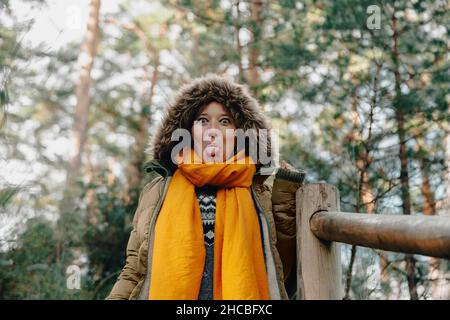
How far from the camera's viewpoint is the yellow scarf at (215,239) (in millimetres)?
2082

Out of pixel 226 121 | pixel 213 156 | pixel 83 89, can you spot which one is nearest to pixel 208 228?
pixel 213 156

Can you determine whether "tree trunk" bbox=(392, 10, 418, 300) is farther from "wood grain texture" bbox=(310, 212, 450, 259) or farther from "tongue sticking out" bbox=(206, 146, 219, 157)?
"wood grain texture" bbox=(310, 212, 450, 259)

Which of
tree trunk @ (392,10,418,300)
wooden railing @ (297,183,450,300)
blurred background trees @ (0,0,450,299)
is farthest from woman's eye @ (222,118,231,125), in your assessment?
tree trunk @ (392,10,418,300)

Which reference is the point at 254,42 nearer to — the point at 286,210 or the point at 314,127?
the point at 314,127

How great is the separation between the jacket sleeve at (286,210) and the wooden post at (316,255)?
0.16 metres

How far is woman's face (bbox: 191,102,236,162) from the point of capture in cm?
246

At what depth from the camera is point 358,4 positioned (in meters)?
5.96

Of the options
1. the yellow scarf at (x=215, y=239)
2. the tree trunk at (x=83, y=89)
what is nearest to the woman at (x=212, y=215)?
the yellow scarf at (x=215, y=239)

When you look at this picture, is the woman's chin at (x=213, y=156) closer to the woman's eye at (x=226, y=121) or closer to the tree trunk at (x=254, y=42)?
the woman's eye at (x=226, y=121)

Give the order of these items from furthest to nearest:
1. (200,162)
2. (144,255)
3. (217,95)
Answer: (217,95)
(200,162)
(144,255)

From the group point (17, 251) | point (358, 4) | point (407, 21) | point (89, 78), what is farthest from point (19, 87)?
point (89, 78)

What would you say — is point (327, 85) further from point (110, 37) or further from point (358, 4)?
point (110, 37)

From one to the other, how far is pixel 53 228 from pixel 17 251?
174 cm

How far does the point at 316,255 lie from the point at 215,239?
1.52 ft
